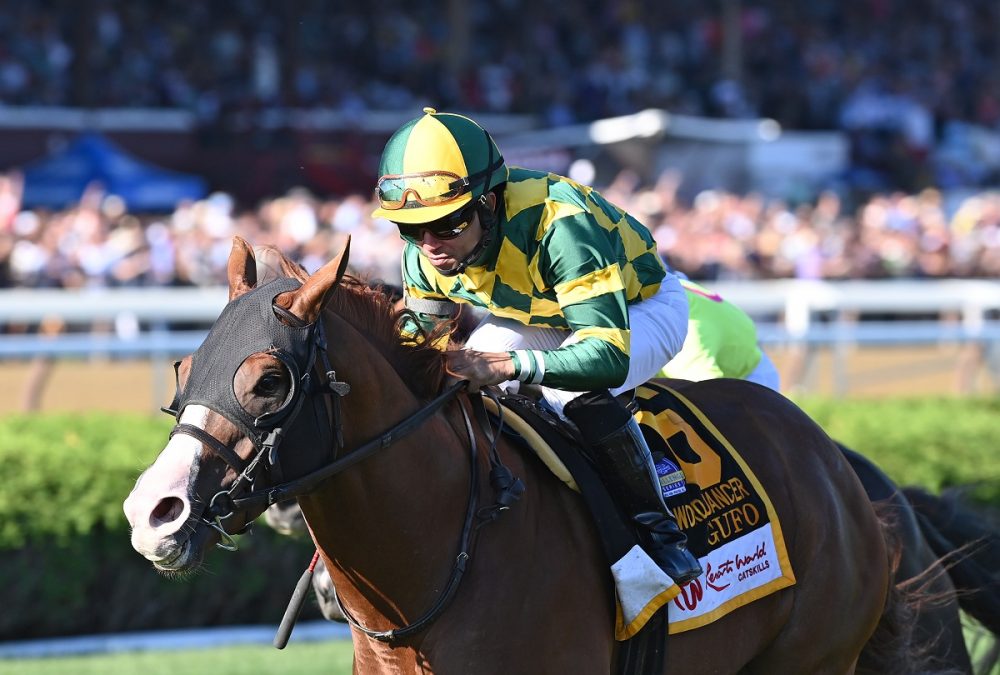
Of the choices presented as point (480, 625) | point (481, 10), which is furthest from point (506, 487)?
point (481, 10)

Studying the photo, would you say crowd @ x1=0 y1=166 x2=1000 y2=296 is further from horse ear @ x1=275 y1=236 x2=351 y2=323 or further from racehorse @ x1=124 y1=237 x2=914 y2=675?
horse ear @ x1=275 y1=236 x2=351 y2=323

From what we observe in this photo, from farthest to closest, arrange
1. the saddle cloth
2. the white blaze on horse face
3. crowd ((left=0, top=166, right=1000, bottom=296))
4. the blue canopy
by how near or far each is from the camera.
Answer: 1. the blue canopy
2. crowd ((left=0, top=166, right=1000, bottom=296))
3. the saddle cloth
4. the white blaze on horse face

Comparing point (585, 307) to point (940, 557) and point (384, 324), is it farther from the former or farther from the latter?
point (940, 557)

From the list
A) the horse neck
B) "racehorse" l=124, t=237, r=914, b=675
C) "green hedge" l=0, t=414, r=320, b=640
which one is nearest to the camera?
"racehorse" l=124, t=237, r=914, b=675

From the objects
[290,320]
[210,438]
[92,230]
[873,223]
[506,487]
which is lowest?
[873,223]

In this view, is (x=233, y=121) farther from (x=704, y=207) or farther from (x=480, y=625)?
(x=480, y=625)

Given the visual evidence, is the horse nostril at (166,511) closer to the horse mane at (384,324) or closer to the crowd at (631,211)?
the horse mane at (384,324)

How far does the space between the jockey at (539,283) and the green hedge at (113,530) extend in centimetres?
302

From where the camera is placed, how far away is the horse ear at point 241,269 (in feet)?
9.50

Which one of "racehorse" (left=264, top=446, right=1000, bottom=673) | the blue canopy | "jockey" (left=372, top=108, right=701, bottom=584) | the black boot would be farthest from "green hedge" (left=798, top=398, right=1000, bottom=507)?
the blue canopy

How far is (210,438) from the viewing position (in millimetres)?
2588

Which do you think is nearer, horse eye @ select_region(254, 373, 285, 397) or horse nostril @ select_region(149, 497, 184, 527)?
horse nostril @ select_region(149, 497, 184, 527)

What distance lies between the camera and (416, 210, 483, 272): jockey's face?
318 centimetres

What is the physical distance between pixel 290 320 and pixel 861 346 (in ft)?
25.1
